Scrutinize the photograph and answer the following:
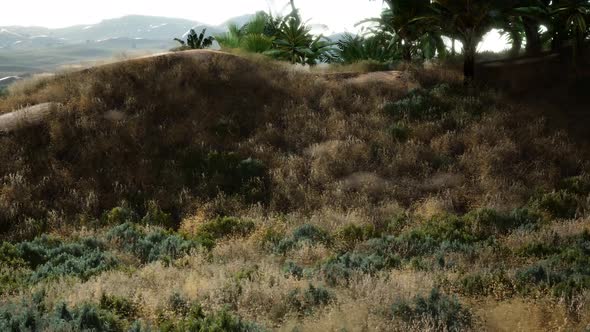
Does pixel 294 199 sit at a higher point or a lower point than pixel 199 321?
lower

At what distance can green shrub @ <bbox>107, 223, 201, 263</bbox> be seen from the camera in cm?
943

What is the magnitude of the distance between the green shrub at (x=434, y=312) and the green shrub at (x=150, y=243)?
173 inches

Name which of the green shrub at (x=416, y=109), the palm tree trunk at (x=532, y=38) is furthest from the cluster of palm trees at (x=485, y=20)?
the green shrub at (x=416, y=109)

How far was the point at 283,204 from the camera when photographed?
1288 centimetres

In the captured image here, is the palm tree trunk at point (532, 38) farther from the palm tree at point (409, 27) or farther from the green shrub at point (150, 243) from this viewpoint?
the green shrub at point (150, 243)

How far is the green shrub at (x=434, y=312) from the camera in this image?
5559 mm

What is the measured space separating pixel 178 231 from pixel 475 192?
7.02 meters

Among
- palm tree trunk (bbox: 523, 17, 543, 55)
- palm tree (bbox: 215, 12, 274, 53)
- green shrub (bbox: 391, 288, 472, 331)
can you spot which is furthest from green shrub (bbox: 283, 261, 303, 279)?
palm tree trunk (bbox: 523, 17, 543, 55)

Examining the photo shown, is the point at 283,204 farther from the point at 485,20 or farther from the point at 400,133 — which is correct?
the point at 485,20

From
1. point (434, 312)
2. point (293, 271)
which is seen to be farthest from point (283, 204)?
point (434, 312)

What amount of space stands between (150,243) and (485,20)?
15440 mm

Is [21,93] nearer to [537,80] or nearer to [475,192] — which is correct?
[475,192]

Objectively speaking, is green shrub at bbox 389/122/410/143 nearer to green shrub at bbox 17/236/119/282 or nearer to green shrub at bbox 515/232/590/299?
green shrub at bbox 515/232/590/299

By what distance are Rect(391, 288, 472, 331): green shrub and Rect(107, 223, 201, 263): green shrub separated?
4407mm
